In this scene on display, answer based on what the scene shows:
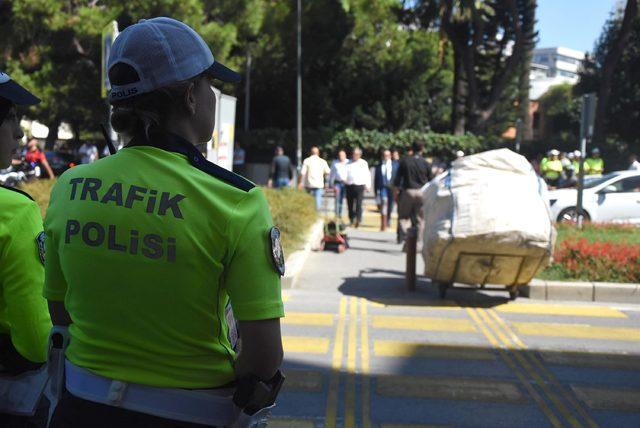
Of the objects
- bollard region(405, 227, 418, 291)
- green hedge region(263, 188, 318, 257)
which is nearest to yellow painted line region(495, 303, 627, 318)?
bollard region(405, 227, 418, 291)

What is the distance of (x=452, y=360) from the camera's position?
6613mm

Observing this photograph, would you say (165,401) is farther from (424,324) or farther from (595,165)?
(595,165)

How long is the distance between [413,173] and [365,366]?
26.7ft

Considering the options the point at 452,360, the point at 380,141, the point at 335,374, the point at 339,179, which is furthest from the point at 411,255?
the point at 380,141

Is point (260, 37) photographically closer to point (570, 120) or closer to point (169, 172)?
point (169, 172)

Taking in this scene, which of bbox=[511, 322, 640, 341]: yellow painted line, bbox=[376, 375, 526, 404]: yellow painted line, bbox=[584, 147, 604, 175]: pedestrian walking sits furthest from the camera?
bbox=[584, 147, 604, 175]: pedestrian walking

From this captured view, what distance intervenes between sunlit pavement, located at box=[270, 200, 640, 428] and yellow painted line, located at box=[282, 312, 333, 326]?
0.01 m

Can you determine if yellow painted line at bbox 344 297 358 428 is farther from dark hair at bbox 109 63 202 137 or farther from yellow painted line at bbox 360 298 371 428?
dark hair at bbox 109 63 202 137

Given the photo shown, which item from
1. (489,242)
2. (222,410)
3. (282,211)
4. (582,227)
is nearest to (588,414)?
(489,242)

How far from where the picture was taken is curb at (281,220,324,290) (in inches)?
399

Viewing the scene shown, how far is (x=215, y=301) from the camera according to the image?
173 centimetres

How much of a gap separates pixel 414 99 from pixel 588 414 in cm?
3399

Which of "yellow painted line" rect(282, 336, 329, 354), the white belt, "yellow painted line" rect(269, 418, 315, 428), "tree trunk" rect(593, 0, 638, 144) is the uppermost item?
"tree trunk" rect(593, 0, 638, 144)

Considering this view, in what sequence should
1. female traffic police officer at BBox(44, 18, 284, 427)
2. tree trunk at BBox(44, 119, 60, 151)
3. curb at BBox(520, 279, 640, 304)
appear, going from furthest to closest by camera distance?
1. tree trunk at BBox(44, 119, 60, 151)
2. curb at BBox(520, 279, 640, 304)
3. female traffic police officer at BBox(44, 18, 284, 427)
